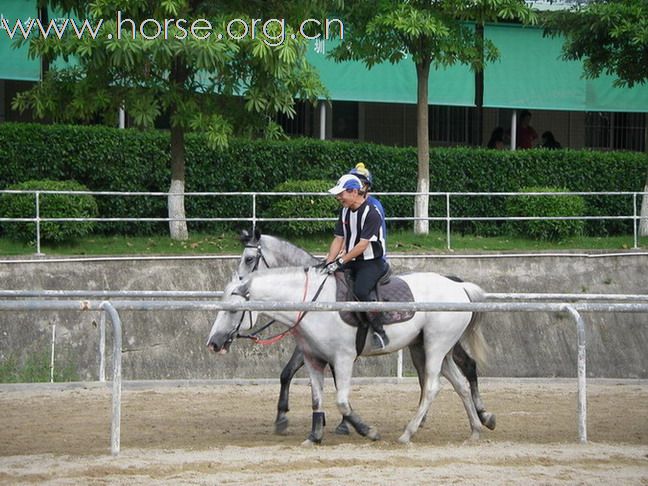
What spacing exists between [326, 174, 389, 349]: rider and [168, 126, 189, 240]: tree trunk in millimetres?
11199

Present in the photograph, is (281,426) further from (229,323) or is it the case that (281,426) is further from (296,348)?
(229,323)

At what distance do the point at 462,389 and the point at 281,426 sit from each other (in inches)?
70.3

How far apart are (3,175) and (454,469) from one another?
15.2 metres

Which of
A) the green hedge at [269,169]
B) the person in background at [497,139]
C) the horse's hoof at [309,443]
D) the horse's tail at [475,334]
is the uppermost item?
the person in background at [497,139]

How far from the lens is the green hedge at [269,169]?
73.3 feet

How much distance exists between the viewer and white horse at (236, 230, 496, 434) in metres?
11.2

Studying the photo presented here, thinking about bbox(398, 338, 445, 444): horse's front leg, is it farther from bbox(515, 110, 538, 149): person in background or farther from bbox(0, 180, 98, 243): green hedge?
bbox(515, 110, 538, 149): person in background

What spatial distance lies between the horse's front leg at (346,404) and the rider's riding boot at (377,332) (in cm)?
30

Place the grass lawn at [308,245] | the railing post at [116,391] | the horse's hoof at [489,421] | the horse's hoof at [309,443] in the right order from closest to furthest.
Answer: the railing post at [116,391] → the horse's hoof at [309,443] → the horse's hoof at [489,421] → the grass lawn at [308,245]

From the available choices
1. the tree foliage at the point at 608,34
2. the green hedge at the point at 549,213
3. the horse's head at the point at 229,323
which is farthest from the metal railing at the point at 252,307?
the tree foliage at the point at 608,34

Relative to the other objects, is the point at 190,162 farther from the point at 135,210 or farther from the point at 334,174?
the point at 334,174

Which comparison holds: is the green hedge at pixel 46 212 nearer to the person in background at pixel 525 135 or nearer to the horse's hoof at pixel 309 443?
the horse's hoof at pixel 309 443

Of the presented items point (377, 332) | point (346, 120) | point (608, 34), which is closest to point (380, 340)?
point (377, 332)

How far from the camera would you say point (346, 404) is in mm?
10398
